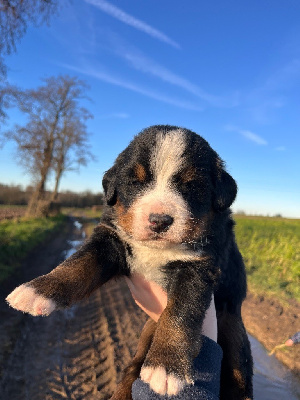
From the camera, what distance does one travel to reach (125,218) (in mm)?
2316

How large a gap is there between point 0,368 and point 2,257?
607 centimetres

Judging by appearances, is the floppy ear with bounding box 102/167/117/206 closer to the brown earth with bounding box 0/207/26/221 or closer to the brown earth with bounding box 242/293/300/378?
the brown earth with bounding box 242/293/300/378

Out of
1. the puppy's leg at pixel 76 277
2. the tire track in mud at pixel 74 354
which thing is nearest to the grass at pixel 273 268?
the tire track in mud at pixel 74 354

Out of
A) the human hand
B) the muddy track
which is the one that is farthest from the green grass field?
the human hand

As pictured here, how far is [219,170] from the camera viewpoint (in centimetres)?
258

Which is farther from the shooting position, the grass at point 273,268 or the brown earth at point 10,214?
the brown earth at point 10,214

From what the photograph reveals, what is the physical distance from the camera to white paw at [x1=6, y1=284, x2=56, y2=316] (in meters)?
1.93

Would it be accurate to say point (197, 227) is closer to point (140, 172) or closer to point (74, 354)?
point (140, 172)

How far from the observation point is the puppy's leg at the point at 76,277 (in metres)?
1.97

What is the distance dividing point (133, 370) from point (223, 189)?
1428 mm

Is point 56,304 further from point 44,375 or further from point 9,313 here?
point 9,313

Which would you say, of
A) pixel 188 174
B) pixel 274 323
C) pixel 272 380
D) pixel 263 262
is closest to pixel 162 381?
pixel 188 174

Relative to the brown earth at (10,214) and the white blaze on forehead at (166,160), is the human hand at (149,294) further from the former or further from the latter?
the brown earth at (10,214)

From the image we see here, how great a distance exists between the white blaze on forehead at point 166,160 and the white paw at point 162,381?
109cm
